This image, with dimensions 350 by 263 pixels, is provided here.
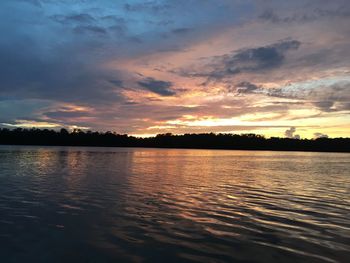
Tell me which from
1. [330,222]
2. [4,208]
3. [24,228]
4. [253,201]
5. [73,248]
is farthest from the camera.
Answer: [253,201]

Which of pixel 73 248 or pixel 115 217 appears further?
pixel 115 217

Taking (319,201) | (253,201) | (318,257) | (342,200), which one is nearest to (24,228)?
(318,257)

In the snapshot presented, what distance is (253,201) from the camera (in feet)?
70.1

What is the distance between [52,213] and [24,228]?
2972mm

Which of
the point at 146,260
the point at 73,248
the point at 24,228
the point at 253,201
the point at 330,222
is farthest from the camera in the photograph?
the point at 253,201

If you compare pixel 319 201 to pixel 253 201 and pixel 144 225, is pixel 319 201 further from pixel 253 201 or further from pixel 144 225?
pixel 144 225

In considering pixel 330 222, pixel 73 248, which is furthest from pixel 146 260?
pixel 330 222

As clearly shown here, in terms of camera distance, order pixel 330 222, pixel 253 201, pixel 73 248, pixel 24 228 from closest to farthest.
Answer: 1. pixel 73 248
2. pixel 24 228
3. pixel 330 222
4. pixel 253 201

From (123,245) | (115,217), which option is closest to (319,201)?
Result: (115,217)

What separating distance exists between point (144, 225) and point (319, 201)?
13.2m

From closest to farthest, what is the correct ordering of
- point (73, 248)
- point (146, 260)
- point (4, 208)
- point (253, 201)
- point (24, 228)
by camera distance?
point (146, 260), point (73, 248), point (24, 228), point (4, 208), point (253, 201)

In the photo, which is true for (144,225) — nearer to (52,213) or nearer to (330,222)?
(52,213)

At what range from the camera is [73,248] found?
1127 centimetres

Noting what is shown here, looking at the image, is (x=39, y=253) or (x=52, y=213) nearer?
(x=39, y=253)
